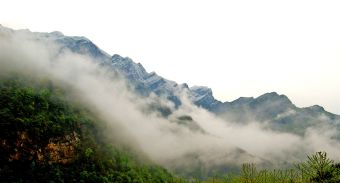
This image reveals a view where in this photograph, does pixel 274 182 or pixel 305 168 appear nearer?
pixel 305 168

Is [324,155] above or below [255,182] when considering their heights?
above

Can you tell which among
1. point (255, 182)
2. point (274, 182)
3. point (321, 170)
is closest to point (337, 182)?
point (321, 170)

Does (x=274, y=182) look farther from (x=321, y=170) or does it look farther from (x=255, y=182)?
(x=321, y=170)

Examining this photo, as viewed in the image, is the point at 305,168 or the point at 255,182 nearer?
A: the point at 305,168

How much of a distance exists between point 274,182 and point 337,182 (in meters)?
108

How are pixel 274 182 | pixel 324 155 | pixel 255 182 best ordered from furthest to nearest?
pixel 274 182, pixel 255 182, pixel 324 155

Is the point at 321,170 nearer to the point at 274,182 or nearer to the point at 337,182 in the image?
the point at 337,182

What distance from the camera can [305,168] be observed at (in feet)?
307

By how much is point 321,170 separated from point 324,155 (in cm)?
350

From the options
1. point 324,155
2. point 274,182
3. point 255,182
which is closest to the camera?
point 324,155

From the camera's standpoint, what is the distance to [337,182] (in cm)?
9306

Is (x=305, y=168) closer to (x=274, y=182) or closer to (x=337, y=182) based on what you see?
(x=337, y=182)

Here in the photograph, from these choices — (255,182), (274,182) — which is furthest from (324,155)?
(274,182)

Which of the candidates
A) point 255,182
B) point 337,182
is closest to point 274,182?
point 255,182
